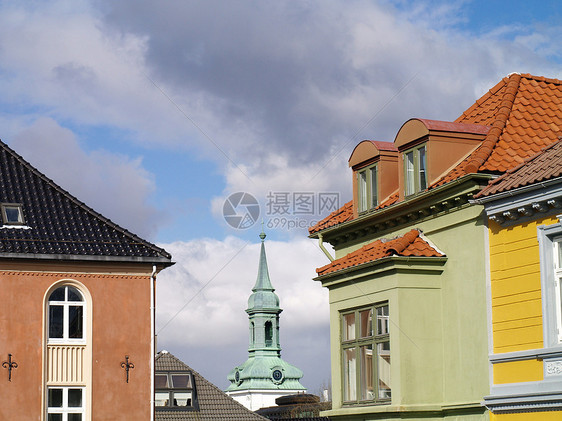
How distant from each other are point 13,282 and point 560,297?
49.8 feet

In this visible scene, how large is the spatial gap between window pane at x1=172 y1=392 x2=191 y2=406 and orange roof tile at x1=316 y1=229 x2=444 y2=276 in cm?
3098

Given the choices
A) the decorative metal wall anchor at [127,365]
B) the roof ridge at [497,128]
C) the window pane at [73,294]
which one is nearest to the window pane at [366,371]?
the roof ridge at [497,128]

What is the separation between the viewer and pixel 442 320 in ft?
67.9

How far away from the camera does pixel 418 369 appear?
66.7 feet

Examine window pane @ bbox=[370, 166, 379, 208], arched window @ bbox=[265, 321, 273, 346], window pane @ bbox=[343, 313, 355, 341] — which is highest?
arched window @ bbox=[265, 321, 273, 346]

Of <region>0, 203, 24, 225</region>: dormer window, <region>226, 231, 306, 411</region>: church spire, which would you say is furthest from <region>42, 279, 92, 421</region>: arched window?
<region>226, 231, 306, 411</region>: church spire

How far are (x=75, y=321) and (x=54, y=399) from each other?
2133 mm

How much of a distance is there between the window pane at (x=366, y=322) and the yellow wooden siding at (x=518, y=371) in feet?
11.2

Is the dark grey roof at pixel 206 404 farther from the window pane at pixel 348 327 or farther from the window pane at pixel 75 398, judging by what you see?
the window pane at pixel 348 327

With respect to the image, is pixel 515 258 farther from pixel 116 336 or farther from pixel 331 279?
pixel 116 336

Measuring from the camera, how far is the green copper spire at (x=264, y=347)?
120 m

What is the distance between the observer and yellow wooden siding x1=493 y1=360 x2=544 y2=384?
17844mm

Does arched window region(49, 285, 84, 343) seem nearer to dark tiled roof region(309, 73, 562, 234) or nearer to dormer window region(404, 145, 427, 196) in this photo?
dark tiled roof region(309, 73, 562, 234)

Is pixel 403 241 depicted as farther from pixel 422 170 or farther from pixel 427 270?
pixel 422 170
